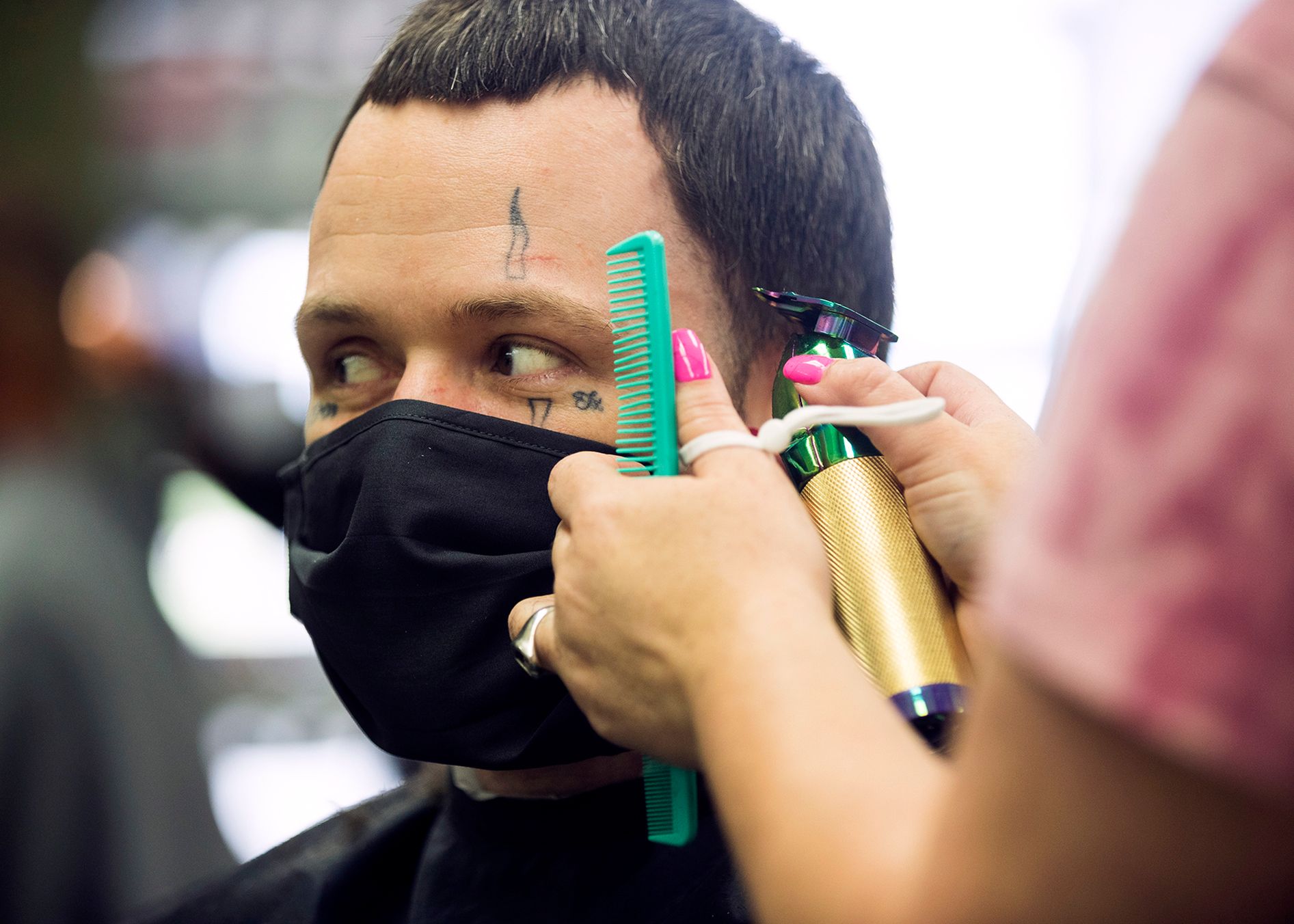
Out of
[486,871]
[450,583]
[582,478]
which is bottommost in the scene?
[486,871]

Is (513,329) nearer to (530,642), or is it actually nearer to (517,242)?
(517,242)

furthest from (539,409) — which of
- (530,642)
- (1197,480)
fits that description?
(1197,480)

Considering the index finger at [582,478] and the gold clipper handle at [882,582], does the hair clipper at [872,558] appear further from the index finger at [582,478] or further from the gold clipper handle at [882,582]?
the index finger at [582,478]

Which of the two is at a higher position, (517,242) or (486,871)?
(517,242)

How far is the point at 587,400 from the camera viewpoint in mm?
1394

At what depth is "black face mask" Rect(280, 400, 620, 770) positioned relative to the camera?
1257 mm

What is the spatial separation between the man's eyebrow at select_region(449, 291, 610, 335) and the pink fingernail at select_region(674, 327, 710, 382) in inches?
16.8

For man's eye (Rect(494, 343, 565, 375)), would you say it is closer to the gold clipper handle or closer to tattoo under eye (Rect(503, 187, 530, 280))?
tattoo under eye (Rect(503, 187, 530, 280))

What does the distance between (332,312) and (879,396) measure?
2.72ft

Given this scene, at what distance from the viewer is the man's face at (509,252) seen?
1.38 metres

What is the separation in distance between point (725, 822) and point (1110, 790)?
25 centimetres

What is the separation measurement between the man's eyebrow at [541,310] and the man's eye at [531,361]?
2.1 inches

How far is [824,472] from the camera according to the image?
3.52 feet

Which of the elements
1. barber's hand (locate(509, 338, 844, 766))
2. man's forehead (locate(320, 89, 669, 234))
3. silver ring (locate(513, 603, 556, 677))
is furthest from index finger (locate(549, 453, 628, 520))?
man's forehead (locate(320, 89, 669, 234))
